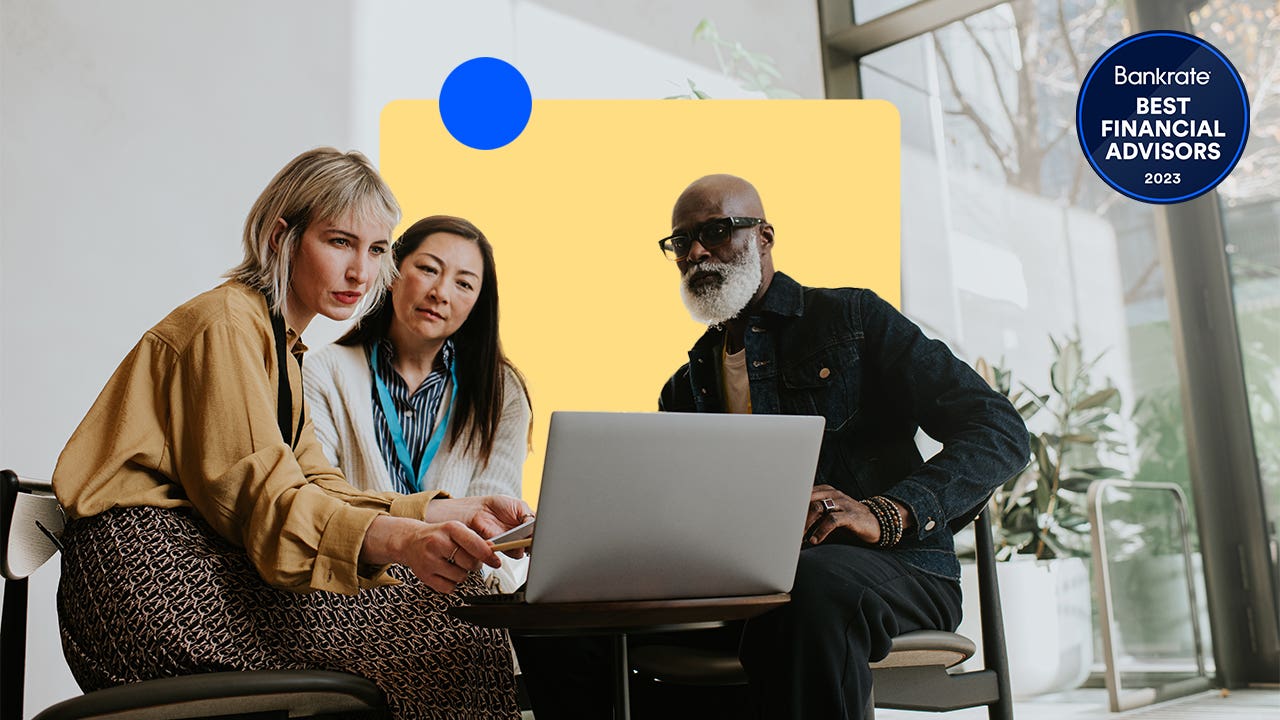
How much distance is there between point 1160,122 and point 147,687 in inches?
118

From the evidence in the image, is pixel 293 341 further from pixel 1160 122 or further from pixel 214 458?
pixel 1160 122

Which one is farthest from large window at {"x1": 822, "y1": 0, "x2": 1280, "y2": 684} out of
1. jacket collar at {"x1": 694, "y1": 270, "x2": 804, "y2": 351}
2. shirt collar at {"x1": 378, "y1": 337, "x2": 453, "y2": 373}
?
shirt collar at {"x1": 378, "y1": 337, "x2": 453, "y2": 373}

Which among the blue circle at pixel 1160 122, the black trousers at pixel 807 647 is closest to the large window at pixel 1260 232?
the blue circle at pixel 1160 122

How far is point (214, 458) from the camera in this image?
1.39 m

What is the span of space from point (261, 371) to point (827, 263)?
1.86 metres

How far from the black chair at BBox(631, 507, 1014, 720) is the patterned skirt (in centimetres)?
29

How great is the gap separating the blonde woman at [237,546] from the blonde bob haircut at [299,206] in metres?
0.08

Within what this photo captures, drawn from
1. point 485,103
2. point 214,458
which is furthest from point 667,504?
point 485,103

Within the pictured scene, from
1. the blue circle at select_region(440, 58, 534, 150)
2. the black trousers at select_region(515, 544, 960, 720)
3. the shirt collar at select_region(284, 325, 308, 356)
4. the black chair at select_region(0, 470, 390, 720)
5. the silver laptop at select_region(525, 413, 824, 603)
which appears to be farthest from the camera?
the blue circle at select_region(440, 58, 534, 150)

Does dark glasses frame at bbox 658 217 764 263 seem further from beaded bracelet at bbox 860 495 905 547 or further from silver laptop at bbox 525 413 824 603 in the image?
silver laptop at bbox 525 413 824 603

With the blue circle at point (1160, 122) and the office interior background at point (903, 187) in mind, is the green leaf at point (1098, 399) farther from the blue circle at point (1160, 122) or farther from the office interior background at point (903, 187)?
the blue circle at point (1160, 122)

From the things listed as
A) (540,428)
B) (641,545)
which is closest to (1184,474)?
(540,428)

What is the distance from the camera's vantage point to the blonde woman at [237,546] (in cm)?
134

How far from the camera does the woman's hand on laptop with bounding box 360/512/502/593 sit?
4.17 feet
